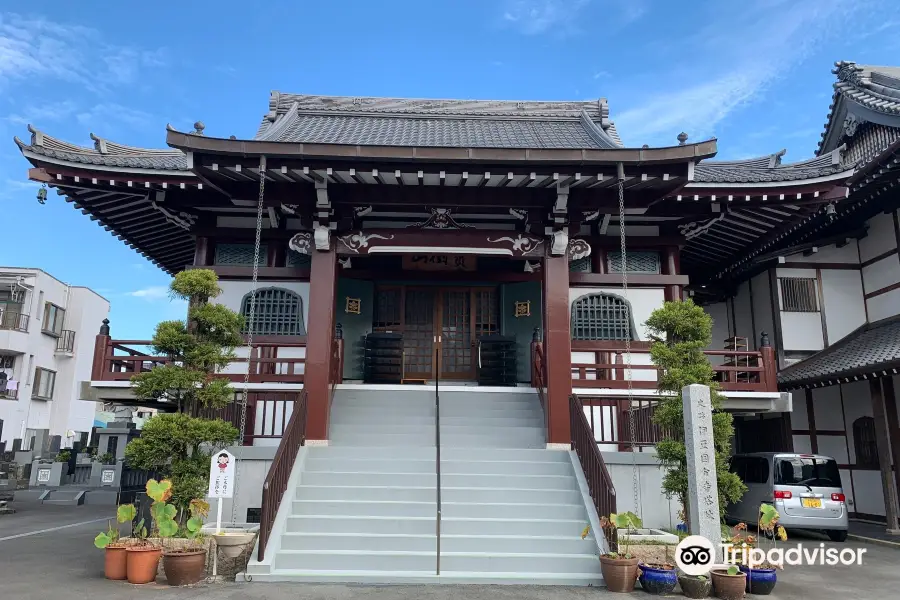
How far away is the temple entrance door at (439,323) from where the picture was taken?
13.1m

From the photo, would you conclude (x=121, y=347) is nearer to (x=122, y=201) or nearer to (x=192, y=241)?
(x=122, y=201)

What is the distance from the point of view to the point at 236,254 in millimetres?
11781

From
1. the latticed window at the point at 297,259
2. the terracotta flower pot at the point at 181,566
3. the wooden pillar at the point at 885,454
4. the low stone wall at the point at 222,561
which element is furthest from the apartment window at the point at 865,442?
the terracotta flower pot at the point at 181,566

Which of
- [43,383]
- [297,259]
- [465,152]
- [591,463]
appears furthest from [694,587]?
[43,383]

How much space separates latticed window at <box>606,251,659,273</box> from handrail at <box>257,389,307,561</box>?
646 centimetres

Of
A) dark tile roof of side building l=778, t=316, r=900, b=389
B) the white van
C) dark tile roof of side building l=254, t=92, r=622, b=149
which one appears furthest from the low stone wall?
dark tile roof of side building l=778, t=316, r=900, b=389

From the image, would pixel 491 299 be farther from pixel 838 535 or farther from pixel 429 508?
pixel 838 535

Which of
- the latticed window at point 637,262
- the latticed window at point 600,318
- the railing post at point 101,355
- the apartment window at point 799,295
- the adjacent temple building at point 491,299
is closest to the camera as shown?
the adjacent temple building at point 491,299

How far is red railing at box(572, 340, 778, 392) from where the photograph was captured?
10125mm

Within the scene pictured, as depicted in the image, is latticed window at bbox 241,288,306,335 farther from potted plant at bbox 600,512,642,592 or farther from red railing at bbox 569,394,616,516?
potted plant at bbox 600,512,642,592

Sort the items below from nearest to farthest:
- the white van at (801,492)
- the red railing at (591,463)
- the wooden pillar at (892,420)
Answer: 1. the red railing at (591,463)
2. the white van at (801,492)
3. the wooden pillar at (892,420)

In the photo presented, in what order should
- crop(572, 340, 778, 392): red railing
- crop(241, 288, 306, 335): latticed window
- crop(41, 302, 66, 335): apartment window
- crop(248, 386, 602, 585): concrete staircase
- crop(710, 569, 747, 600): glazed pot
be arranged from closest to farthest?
1. crop(710, 569, 747, 600): glazed pot
2. crop(248, 386, 602, 585): concrete staircase
3. crop(572, 340, 778, 392): red railing
4. crop(241, 288, 306, 335): latticed window
5. crop(41, 302, 66, 335): apartment window

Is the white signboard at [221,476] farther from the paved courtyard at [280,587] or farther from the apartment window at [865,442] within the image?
the apartment window at [865,442]

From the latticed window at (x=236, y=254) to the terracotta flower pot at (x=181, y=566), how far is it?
Result: 6.40 meters
